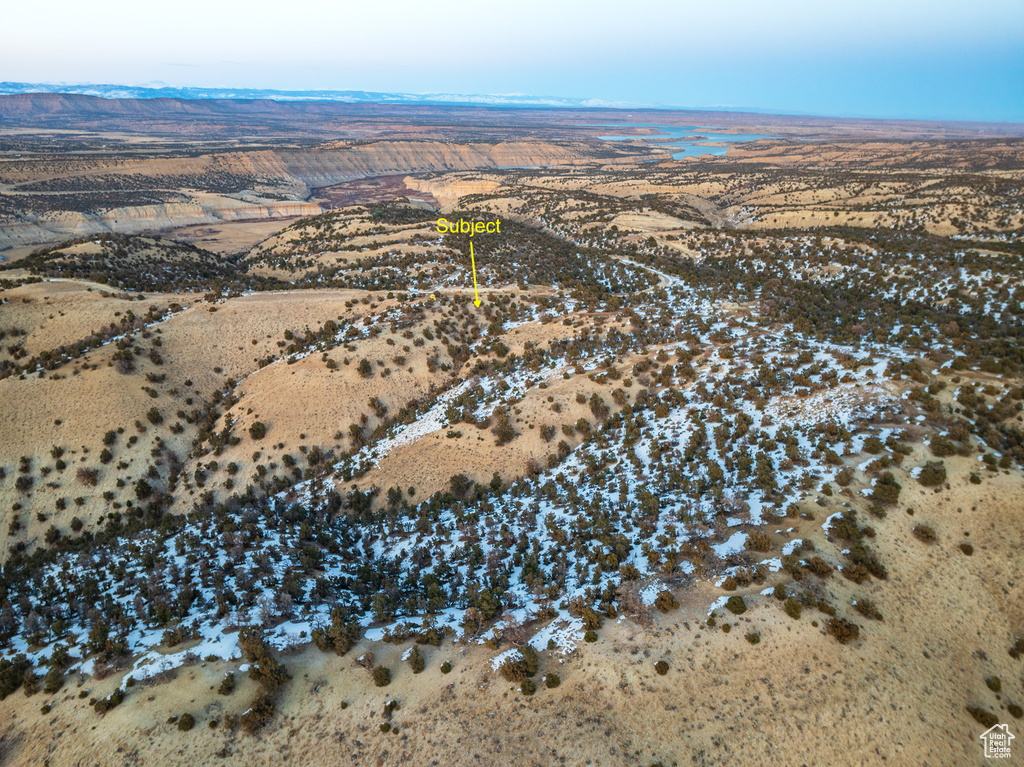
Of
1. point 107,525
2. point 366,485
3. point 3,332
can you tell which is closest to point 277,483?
point 366,485

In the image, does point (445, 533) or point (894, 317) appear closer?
point (445, 533)

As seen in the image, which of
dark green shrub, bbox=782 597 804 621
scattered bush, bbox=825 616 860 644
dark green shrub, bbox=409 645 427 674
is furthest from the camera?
dark green shrub, bbox=409 645 427 674

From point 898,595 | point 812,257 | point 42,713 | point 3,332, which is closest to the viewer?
point 42,713

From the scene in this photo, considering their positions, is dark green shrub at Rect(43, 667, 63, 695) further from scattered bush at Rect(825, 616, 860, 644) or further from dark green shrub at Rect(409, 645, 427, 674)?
scattered bush at Rect(825, 616, 860, 644)

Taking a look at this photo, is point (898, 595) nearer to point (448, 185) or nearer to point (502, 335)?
point (502, 335)

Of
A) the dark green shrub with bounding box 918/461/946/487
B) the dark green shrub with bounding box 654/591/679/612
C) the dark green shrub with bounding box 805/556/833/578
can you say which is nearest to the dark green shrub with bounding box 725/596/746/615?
the dark green shrub with bounding box 654/591/679/612

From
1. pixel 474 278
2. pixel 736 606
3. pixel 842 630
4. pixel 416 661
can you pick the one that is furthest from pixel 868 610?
pixel 474 278
